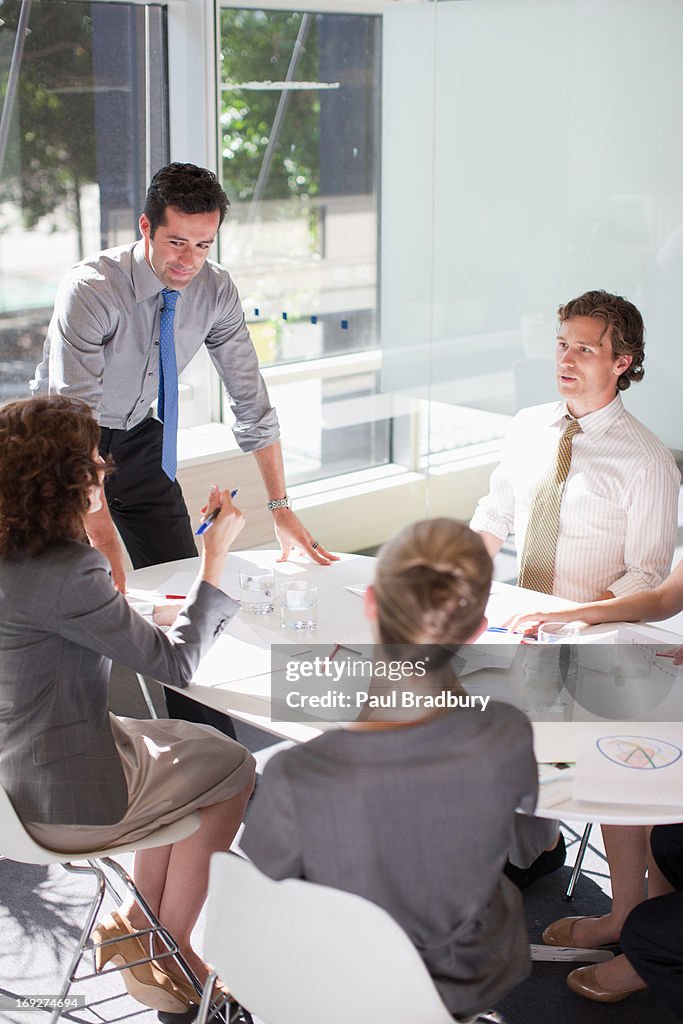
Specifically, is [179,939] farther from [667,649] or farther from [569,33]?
[569,33]

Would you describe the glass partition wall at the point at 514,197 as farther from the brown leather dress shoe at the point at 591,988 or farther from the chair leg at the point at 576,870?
the brown leather dress shoe at the point at 591,988

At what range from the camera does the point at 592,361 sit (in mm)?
2914

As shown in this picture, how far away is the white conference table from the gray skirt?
20 centimetres

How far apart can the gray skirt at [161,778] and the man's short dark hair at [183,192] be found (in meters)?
1.29

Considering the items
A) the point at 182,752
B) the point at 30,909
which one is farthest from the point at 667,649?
the point at 30,909

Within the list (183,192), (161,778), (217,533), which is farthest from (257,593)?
(183,192)

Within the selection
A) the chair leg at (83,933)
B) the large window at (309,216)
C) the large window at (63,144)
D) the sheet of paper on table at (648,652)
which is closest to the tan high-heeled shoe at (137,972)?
the chair leg at (83,933)

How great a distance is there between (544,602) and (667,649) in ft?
1.11

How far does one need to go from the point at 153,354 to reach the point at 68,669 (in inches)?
49.9

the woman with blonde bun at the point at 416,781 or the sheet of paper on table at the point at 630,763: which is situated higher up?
the woman with blonde bun at the point at 416,781

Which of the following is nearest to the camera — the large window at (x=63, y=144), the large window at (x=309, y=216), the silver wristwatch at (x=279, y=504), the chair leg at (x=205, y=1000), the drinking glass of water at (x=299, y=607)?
the chair leg at (x=205, y=1000)

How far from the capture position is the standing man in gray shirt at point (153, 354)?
2.95 m

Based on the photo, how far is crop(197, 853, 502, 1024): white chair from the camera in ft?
5.02

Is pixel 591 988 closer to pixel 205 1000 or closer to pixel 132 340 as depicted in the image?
pixel 205 1000
